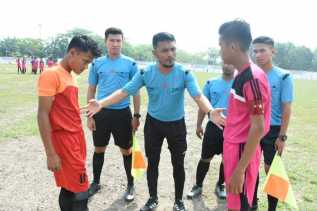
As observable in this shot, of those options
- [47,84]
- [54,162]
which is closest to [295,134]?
[54,162]

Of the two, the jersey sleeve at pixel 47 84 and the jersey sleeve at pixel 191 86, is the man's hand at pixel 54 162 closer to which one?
the jersey sleeve at pixel 47 84

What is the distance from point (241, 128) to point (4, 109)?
457 inches

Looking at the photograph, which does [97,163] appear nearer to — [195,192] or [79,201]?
[195,192]

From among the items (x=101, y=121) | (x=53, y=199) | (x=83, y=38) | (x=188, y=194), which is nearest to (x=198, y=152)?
(x=188, y=194)

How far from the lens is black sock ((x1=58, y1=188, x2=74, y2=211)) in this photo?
385cm

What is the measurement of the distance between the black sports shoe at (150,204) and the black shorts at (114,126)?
942mm

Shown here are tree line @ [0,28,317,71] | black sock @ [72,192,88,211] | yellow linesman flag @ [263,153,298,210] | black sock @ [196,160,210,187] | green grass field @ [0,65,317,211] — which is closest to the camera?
black sock @ [72,192,88,211]

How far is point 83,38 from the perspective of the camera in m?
3.68

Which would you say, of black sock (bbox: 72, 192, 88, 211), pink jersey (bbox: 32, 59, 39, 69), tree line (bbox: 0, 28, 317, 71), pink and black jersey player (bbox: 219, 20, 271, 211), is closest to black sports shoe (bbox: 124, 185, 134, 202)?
black sock (bbox: 72, 192, 88, 211)

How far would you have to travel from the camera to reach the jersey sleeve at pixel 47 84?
338cm

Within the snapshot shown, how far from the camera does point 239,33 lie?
298 centimetres

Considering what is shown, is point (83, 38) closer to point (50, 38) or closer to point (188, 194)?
point (188, 194)

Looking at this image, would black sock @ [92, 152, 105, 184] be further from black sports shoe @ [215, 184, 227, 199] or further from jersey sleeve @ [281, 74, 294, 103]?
jersey sleeve @ [281, 74, 294, 103]

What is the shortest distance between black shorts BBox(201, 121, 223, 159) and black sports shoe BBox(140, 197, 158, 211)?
1.03 metres
